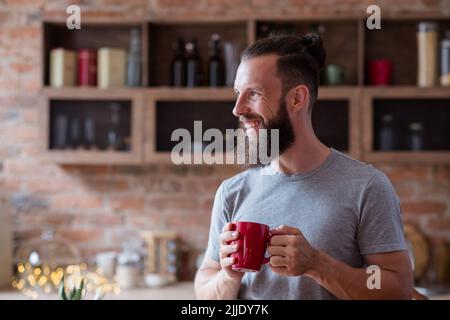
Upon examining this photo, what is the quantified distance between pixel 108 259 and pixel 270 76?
6.84ft

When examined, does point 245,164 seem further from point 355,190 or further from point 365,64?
point 365,64

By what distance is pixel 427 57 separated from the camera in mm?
3240

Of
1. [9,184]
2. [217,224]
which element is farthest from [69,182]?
[217,224]

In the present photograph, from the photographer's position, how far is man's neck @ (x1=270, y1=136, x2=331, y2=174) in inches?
60.9

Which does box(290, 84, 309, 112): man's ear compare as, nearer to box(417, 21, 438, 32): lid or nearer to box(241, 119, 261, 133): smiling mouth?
box(241, 119, 261, 133): smiling mouth

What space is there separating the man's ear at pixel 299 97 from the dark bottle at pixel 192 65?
5.76 feet

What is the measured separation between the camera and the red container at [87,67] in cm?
332

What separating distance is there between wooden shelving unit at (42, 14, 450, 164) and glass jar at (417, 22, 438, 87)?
62 mm

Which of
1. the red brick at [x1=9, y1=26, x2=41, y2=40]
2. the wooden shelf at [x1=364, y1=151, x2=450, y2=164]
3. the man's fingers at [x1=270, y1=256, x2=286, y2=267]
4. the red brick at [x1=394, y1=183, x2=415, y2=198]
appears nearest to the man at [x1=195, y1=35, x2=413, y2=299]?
the man's fingers at [x1=270, y1=256, x2=286, y2=267]

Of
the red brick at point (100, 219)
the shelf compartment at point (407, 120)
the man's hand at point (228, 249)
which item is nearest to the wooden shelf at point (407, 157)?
the shelf compartment at point (407, 120)

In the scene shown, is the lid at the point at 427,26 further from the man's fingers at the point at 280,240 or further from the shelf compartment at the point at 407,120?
the man's fingers at the point at 280,240

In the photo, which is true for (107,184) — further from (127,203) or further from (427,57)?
(427,57)

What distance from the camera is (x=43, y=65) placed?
329cm
